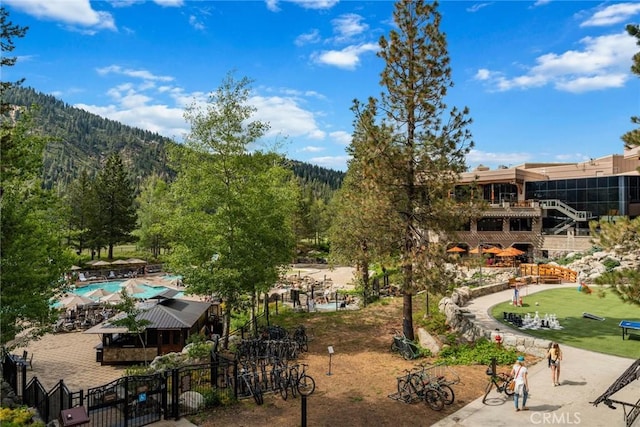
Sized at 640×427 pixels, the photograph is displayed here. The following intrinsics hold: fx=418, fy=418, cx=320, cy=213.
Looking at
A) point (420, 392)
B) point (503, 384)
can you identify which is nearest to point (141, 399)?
point (420, 392)

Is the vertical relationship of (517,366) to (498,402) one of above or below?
above

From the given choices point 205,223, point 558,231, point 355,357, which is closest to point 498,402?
point 355,357

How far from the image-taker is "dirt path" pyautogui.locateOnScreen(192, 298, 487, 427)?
11125 mm

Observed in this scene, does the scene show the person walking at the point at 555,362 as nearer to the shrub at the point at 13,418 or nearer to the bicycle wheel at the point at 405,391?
the bicycle wheel at the point at 405,391

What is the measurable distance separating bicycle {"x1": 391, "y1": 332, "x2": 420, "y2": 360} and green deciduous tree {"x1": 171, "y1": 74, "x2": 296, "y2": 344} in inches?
236

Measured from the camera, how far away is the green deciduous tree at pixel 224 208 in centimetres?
1673

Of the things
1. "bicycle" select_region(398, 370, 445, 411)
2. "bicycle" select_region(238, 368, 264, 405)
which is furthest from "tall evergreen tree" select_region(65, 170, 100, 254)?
"bicycle" select_region(398, 370, 445, 411)

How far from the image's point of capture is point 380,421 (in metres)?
11.0

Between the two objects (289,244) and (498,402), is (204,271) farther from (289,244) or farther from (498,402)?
(498,402)

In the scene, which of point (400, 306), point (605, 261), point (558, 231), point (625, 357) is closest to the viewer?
point (625, 357)

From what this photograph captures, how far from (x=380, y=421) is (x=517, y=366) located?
410cm

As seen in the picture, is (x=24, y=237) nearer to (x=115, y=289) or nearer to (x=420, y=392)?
(x=420, y=392)

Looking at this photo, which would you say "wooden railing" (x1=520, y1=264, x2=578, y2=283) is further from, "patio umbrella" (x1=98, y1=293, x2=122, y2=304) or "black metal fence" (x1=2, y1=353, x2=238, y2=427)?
"patio umbrella" (x1=98, y1=293, x2=122, y2=304)

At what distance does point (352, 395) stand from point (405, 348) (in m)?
4.66
